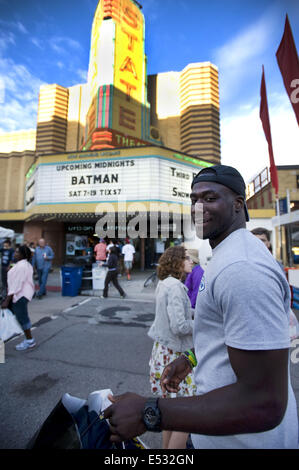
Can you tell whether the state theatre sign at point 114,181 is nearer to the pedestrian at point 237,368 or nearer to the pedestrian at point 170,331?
the pedestrian at point 170,331

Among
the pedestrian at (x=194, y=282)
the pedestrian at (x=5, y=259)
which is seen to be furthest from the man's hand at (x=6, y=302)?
the pedestrian at (x=5, y=259)

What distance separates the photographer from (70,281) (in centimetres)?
842

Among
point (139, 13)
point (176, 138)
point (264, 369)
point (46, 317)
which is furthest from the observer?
point (176, 138)

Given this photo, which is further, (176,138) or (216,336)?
(176,138)

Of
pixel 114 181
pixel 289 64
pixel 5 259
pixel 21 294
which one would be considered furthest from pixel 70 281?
pixel 289 64

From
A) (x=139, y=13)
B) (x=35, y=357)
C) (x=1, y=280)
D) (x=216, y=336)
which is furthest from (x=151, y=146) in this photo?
(x=139, y=13)

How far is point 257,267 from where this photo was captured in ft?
2.59

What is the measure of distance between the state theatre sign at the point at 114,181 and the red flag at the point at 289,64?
787 centimetres

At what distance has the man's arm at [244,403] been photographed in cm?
73

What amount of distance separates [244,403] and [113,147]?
18.2 meters

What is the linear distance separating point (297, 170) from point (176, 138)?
13064 millimetres

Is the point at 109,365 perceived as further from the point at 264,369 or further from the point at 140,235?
the point at 140,235

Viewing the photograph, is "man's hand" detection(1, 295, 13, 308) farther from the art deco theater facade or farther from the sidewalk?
the art deco theater facade

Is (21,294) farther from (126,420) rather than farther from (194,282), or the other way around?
(126,420)
